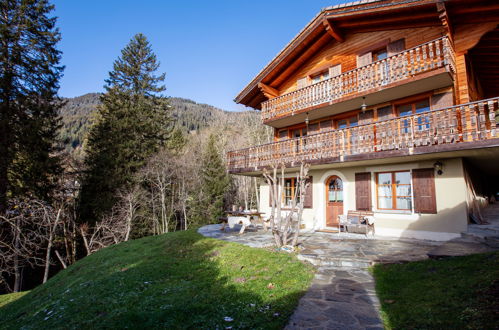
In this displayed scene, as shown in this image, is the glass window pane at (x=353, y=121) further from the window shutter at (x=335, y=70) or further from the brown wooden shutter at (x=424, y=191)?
the brown wooden shutter at (x=424, y=191)

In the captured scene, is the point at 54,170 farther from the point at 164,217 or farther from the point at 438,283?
the point at 438,283

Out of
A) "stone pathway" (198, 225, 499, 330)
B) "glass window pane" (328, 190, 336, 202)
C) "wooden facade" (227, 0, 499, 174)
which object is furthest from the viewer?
"glass window pane" (328, 190, 336, 202)

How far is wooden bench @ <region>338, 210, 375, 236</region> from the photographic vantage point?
9.18 m

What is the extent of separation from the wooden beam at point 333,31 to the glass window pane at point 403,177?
22.3ft

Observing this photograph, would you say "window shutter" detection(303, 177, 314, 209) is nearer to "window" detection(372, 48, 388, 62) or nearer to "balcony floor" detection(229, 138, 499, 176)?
"balcony floor" detection(229, 138, 499, 176)

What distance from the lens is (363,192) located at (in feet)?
32.6

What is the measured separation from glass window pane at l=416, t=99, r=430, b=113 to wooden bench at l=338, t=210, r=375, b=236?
4326 millimetres

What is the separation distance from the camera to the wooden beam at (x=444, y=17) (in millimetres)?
7916

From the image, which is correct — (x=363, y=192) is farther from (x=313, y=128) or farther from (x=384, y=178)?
(x=313, y=128)

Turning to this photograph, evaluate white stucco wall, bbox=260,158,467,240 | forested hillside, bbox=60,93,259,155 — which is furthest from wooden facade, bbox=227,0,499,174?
forested hillside, bbox=60,93,259,155

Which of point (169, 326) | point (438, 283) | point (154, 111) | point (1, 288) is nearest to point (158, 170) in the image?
point (154, 111)

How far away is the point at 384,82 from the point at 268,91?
20.7 ft

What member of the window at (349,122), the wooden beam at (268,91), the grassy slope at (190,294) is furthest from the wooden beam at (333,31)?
the grassy slope at (190,294)

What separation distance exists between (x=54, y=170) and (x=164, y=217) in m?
8.76
